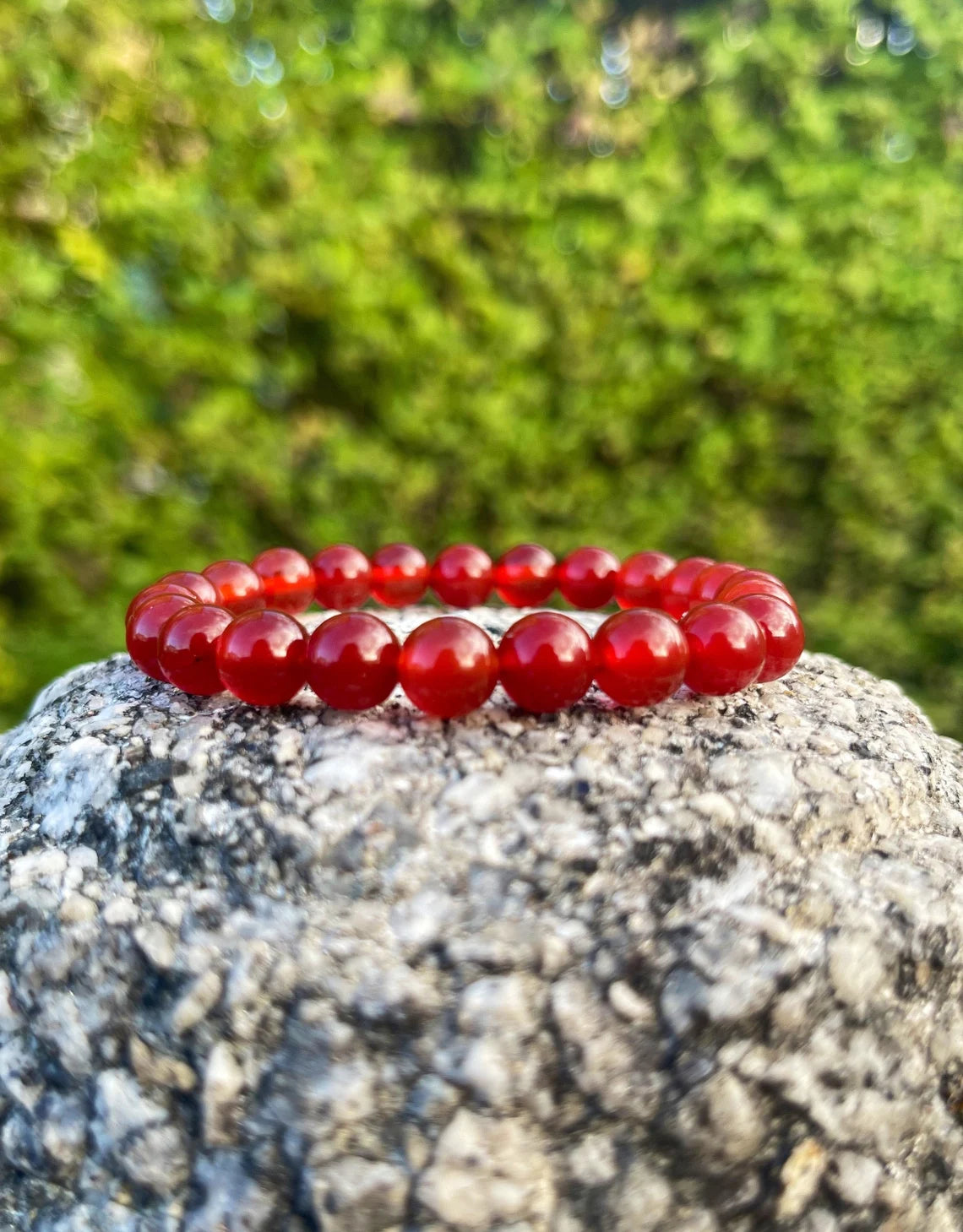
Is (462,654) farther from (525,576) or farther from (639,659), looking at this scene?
(525,576)

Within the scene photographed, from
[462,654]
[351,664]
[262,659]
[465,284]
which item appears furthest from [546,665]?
[465,284]

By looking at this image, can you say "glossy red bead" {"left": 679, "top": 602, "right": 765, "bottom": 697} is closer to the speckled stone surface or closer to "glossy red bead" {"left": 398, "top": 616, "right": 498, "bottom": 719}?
the speckled stone surface

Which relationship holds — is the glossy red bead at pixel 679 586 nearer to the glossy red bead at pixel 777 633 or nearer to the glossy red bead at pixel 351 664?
the glossy red bead at pixel 777 633

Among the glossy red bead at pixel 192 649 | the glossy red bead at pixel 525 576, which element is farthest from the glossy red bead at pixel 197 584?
the glossy red bead at pixel 525 576

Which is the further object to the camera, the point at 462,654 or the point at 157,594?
the point at 157,594

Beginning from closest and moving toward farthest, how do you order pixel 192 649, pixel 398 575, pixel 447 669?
1. pixel 447 669
2. pixel 192 649
3. pixel 398 575
